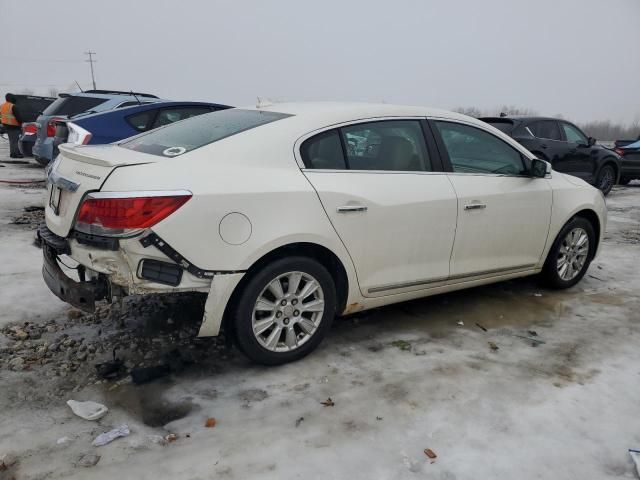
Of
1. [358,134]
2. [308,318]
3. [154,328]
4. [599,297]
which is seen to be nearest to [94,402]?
[154,328]

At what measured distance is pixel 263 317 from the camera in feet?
10.4

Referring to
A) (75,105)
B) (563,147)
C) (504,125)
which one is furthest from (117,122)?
(563,147)

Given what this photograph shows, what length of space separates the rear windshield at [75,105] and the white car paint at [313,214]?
21.4 ft

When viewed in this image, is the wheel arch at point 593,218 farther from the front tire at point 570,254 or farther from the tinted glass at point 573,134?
the tinted glass at point 573,134

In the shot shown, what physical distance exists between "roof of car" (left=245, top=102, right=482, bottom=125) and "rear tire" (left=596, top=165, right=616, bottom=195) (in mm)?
8515

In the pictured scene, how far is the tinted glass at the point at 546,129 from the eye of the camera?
9875 mm

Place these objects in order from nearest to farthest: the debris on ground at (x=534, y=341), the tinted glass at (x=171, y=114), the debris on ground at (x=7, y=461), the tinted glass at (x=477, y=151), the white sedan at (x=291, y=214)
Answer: the debris on ground at (x=7, y=461), the white sedan at (x=291, y=214), the debris on ground at (x=534, y=341), the tinted glass at (x=477, y=151), the tinted glass at (x=171, y=114)

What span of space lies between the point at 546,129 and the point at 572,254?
594 centimetres

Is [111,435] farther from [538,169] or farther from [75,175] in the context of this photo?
[538,169]

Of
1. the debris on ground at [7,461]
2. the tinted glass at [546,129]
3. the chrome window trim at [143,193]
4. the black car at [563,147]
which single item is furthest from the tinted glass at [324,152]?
the tinted glass at [546,129]

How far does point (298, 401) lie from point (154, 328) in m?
1.36

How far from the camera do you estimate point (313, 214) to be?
3.16 metres

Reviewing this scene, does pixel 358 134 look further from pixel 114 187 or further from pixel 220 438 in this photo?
pixel 220 438

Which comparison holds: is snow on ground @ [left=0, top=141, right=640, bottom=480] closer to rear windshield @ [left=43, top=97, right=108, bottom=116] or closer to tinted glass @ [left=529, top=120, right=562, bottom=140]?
rear windshield @ [left=43, top=97, right=108, bottom=116]
